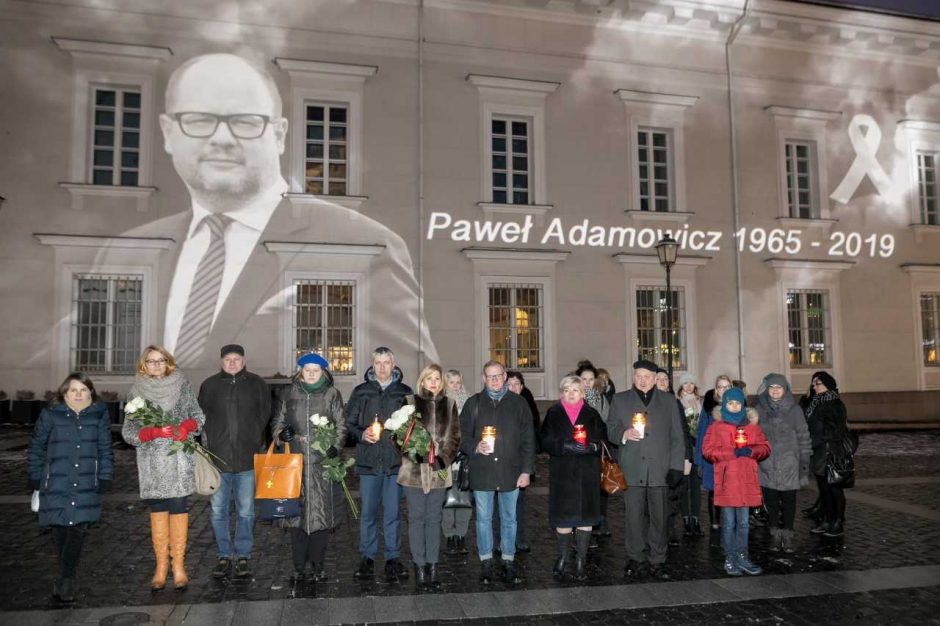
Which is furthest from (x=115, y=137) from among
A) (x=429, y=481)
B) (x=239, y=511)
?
(x=429, y=481)

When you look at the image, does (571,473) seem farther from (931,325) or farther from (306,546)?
(931,325)

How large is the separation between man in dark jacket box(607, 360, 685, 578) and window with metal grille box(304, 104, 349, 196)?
11163 millimetres

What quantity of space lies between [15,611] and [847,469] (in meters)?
8.06

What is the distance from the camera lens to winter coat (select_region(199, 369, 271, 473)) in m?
6.28

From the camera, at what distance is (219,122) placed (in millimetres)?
15547

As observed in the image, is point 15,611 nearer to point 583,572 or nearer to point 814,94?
point 583,572

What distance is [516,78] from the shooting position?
671 inches

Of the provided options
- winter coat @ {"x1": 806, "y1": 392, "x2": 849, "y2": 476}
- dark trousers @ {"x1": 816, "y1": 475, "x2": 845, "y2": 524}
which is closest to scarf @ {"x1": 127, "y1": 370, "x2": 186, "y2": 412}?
winter coat @ {"x1": 806, "y1": 392, "x2": 849, "y2": 476}

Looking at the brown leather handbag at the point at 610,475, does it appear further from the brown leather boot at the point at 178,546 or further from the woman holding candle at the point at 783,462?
the brown leather boot at the point at 178,546

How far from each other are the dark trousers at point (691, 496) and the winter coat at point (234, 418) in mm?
4680

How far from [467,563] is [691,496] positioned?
2.85 m

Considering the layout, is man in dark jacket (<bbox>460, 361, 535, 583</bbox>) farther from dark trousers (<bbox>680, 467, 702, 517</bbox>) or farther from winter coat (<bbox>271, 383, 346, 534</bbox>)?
dark trousers (<bbox>680, 467, 702, 517</bbox>)

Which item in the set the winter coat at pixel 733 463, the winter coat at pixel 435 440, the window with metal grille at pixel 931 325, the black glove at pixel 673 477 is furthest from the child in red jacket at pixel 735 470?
the window with metal grille at pixel 931 325

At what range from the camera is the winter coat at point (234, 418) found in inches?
247
